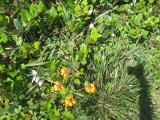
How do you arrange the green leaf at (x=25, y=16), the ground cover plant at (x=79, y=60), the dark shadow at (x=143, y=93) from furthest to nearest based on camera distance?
the dark shadow at (x=143, y=93), the ground cover plant at (x=79, y=60), the green leaf at (x=25, y=16)

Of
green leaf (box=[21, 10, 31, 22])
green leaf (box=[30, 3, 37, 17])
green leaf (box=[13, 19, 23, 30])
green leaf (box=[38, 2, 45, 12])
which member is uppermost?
green leaf (box=[38, 2, 45, 12])

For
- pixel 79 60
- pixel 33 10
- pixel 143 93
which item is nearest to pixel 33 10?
pixel 33 10

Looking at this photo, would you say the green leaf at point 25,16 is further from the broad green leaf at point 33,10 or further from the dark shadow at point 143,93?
the dark shadow at point 143,93

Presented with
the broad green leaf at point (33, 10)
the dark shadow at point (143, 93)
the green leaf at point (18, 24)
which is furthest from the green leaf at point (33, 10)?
the dark shadow at point (143, 93)

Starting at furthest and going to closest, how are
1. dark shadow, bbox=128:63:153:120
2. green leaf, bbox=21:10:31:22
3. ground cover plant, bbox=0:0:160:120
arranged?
dark shadow, bbox=128:63:153:120
ground cover plant, bbox=0:0:160:120
green leaf, bbox=21:10:31:22

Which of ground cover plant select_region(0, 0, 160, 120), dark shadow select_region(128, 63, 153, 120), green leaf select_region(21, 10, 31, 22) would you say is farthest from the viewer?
dark shadow select_region(128, 63, 153, 120)

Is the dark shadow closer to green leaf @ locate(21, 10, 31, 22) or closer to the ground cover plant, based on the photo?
the ground cover plant

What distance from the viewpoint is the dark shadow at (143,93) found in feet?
5.84

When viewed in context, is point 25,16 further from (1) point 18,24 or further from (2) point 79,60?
(2) point 79,60

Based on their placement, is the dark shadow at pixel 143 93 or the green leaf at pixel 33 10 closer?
the green leaf at pixel 33 10

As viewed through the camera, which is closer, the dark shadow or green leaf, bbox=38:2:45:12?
green leaf, bbox=38:2:45:12

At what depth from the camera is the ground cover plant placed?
136cm

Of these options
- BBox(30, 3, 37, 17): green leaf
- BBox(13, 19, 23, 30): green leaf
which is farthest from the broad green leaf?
BBox(13, 19, 23, 30): green leaf

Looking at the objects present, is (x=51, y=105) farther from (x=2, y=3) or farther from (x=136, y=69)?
(x=136, y=69)
